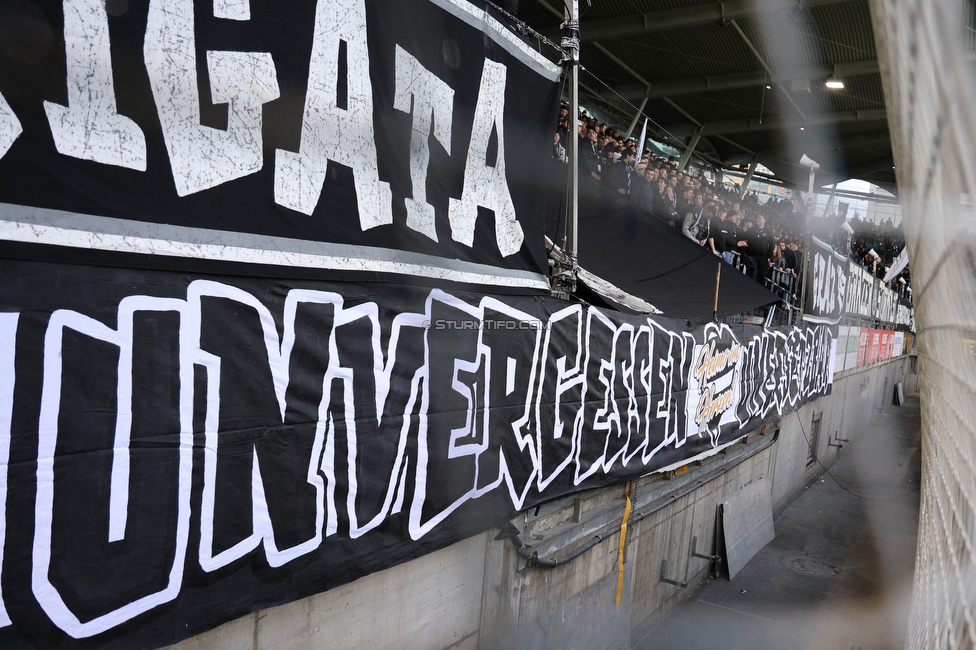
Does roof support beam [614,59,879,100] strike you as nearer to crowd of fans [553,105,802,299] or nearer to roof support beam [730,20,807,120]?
roof support beam [730,20,807,120]

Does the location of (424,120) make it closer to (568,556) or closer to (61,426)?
(61,426)

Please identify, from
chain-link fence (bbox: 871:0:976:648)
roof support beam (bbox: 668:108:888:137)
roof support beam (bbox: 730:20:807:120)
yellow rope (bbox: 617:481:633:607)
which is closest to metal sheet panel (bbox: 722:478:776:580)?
yellow rope (bbox: 617:481:633:607)

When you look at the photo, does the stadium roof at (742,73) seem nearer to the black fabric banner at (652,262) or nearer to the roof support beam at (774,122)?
A: the roof support beam at (774,122)

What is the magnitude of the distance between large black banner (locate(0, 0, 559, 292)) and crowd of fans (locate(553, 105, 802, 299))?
2642 mm

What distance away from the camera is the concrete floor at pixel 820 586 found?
265 inches

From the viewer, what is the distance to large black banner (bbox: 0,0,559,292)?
7.26ft

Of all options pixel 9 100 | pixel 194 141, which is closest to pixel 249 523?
pixel 194 141

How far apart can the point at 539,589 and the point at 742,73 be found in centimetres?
1551

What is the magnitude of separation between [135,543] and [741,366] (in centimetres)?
719

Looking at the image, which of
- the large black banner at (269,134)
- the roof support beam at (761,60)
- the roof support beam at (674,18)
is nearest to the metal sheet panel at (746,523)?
the large black banner at (269,134)

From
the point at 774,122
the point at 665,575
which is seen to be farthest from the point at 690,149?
the point at 665,575

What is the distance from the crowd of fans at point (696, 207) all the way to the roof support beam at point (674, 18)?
334 centimetres

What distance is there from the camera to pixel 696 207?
1048 cm

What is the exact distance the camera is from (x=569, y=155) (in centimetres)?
535
